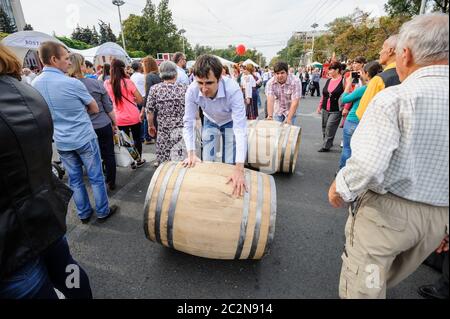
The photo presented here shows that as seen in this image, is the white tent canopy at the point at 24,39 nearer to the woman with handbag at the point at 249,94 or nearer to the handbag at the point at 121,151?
the woman with handbag at the point at 249,94

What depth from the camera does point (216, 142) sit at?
3.15 m

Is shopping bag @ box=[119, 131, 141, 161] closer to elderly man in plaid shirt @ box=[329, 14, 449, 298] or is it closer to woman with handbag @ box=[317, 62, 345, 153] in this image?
elderly man in plaid shirt @ box=[329, 14, 449, 298]

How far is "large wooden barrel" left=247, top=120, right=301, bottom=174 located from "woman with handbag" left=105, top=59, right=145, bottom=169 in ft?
6.80

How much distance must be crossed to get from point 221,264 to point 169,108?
228 centimetres

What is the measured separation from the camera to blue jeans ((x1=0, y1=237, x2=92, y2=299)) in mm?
1214

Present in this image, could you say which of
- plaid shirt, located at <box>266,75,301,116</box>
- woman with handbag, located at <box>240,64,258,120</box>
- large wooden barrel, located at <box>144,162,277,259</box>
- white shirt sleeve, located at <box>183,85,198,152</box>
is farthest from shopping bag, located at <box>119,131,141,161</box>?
woman with handbag, located at <box>240,64,258,120</box>

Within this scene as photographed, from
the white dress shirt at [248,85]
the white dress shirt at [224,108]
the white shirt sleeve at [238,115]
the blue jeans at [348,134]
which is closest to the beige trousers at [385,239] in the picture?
the white dress shirt at [224,108]

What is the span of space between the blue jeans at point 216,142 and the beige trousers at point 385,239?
1.73m


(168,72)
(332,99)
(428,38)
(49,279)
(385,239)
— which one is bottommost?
(49,279)

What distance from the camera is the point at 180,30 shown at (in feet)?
149

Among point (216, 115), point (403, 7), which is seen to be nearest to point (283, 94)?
point (216, 115)

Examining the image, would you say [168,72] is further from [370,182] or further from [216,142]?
[370,182]
